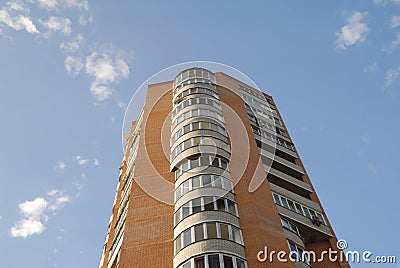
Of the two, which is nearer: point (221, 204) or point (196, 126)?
point (221, 204)

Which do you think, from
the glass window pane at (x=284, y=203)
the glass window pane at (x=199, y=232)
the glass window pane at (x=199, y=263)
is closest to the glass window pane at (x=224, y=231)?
the glass window pane at (x=199, y=232)

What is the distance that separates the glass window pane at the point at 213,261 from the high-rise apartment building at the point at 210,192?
41 mm

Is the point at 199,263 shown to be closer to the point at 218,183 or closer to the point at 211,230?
the point at 211,230

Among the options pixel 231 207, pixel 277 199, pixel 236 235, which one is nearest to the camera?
pixel 236 235

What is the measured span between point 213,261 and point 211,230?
5.65 feet

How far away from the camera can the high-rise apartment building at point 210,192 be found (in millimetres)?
18359

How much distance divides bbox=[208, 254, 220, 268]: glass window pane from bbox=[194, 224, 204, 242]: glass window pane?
1.18 m

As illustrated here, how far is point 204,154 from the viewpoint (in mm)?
22719

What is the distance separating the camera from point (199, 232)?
1805 cm

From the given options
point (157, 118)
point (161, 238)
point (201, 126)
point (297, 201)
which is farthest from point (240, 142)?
point (161, 238)

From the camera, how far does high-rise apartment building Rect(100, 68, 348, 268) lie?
18.4 metres

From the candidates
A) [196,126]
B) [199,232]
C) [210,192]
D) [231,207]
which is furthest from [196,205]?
[196,126]

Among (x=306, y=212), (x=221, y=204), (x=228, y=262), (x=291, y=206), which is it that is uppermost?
(x=291, y=206)

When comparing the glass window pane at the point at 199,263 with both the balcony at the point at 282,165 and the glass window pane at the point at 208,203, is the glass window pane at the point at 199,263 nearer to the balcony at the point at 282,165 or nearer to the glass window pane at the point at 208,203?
the glass window pane at the point at 208,203
